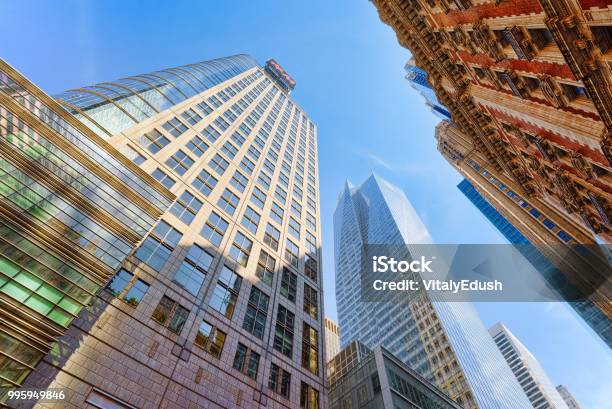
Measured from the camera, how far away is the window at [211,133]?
48.0m

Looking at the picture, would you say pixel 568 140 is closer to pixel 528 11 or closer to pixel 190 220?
pixel 528 11

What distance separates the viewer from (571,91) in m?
21.9

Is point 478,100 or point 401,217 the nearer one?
point 478,100

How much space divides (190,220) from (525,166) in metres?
39.3

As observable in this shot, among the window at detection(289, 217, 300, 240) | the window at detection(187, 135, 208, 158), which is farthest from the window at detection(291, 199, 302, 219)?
the window at detection(187, 135, 208, 158)

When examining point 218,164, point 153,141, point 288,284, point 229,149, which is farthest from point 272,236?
point 153,141

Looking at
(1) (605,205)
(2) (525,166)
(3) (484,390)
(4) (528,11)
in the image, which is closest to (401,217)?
(3) (484,390)

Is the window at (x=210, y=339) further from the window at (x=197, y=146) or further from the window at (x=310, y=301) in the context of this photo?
the window at (x=197, y=146)

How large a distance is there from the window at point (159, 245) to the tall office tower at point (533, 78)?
2960cm

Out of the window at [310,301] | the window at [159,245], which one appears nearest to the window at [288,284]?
the window at [310,301]

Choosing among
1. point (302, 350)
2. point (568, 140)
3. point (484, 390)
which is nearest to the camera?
point (568, 140)

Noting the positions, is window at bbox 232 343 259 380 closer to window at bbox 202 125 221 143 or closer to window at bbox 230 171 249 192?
window at bbox 230 171 249 192

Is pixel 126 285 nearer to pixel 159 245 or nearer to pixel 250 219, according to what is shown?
pixel 159 245

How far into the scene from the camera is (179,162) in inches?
1521
